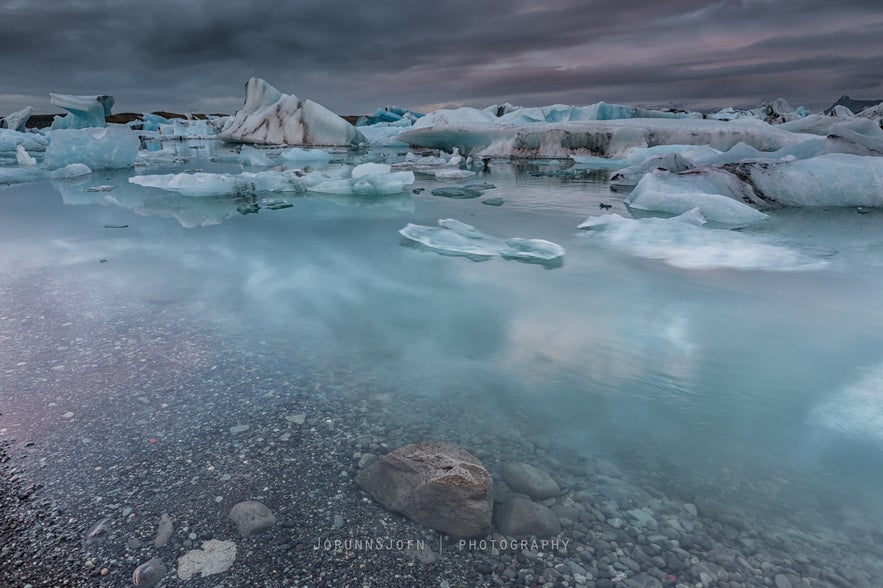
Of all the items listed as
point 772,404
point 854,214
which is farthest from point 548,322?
point 854,214

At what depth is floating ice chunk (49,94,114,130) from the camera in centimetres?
2003

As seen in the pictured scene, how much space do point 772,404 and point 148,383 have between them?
2.67 metres

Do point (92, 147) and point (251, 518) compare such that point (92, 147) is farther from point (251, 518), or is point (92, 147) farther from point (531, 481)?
point (531, 481)

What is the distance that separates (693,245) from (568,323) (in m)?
2.53

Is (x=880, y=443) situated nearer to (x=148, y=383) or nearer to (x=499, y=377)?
(x=499, y=377)

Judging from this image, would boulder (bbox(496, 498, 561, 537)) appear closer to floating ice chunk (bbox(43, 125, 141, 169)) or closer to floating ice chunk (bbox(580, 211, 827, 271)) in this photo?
floating ice chunk (bbox(580, 211, 827, 271))

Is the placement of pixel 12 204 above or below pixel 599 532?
above

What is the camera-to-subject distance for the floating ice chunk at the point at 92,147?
496 inches

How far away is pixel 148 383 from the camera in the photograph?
2.15 m

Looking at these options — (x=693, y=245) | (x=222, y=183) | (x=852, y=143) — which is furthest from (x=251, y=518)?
(x=852, y=143)

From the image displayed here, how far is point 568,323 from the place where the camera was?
288 centimetres

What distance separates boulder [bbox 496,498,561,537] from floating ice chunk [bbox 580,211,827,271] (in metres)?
3.19

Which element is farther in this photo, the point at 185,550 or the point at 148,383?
the point at 148,383

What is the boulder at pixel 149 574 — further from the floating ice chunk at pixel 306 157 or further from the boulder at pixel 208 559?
the floating ice chunk at pixel 306 157
